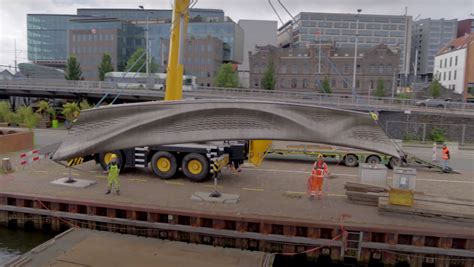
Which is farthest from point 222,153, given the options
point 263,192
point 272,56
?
point 272,56

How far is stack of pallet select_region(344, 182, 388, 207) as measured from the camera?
13680mm

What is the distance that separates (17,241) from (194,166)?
690 cm

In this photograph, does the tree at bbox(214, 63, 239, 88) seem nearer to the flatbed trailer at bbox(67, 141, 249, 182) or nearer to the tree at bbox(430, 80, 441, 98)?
the tree at bbox(430, 80, 441, 98)

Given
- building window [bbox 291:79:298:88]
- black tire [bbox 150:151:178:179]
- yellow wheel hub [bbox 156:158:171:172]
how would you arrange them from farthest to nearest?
1. building window [bbox 291:79:298:88]
2. yellow wheel hub [bbox 156:158:171:172]
3. black tire [bbox 150:151:178:179]

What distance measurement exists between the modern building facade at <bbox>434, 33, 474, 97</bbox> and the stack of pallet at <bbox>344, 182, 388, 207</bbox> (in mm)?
68117

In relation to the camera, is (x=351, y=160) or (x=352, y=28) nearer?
(x=351, y=160)

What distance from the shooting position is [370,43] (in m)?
122

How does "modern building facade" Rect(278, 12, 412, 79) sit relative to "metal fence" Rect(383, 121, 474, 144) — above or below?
above

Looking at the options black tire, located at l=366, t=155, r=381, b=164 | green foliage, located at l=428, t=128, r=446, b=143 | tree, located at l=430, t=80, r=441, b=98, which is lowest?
black tire, located at l=366, t=155, r=381, b=164

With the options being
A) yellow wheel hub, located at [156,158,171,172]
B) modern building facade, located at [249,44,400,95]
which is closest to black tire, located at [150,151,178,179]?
yellow wheel hub, located at [156,158,171,172]

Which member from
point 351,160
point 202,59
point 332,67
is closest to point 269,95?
point 351,160

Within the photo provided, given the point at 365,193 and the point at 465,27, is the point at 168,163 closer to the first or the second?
the point at 365,193

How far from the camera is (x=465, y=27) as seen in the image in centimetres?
12781

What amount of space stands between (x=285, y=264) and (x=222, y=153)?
5.55m
